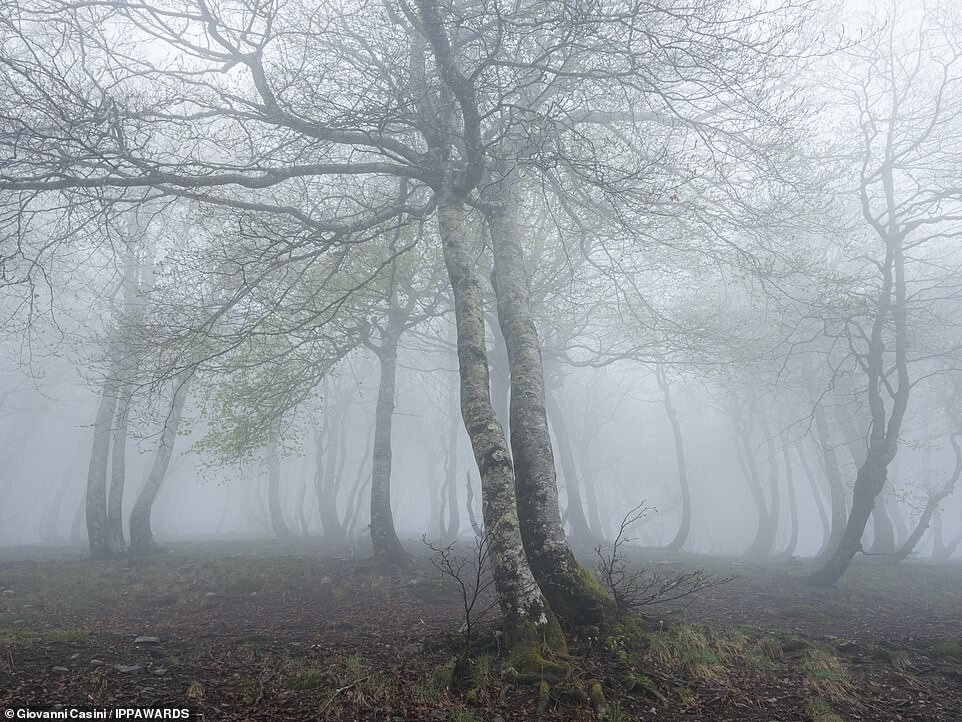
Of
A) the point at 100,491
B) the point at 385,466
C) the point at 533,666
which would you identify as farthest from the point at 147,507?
the point at 533,666

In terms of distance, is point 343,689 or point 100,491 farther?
point 100,491

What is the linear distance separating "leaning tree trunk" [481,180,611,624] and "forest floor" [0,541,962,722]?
500 millimetres

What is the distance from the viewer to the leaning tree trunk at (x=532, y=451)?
18.1 ft

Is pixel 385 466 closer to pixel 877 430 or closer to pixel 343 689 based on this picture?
pixel 343 689

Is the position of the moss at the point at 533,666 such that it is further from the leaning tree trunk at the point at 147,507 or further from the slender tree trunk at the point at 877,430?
the leaning tree trunk at the point at 147,507

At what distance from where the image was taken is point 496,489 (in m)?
5.40

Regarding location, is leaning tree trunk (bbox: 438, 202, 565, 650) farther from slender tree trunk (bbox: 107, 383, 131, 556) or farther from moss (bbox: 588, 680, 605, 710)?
slender tree trunk (bbox: 107, 383, 131, 556)

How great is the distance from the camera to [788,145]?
842 centimetres

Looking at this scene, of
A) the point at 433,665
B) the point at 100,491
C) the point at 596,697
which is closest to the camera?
the point at 596,697

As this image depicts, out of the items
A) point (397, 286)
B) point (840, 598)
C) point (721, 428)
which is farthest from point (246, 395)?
point (721, 428)

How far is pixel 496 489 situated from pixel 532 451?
119 centimetres

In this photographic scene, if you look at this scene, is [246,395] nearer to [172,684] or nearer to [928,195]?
[172,684]

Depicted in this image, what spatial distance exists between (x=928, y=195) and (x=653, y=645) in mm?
13835

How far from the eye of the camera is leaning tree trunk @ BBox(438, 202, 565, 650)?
15.7 ft
